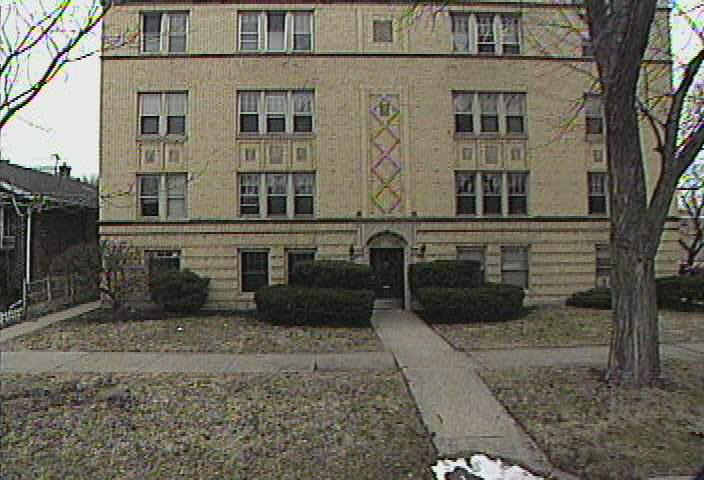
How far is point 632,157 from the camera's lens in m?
7.19

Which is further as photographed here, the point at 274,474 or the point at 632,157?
the point at 632,157

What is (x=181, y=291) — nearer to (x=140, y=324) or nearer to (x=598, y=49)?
(x=140, y=324)

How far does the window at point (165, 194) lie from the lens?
17.6 metres

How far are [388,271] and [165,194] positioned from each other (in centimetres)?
865

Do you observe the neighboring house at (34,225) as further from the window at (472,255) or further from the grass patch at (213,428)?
the window at (472,255)

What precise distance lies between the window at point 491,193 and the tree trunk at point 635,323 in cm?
1068

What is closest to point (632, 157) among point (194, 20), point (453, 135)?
point (453, 135)

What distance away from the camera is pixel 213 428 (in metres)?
5.86

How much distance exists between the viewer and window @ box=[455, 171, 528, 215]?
18.0 meters

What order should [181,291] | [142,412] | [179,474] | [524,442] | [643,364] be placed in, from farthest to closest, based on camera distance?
[181,291] < [643,364] < [142,412] < [524,442] < [179,474]

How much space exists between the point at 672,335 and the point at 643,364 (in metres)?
5.56

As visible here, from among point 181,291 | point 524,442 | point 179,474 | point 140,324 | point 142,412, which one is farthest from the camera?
point 181,291

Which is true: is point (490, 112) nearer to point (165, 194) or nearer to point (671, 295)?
point (671, 295)

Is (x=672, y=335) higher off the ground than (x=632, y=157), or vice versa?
(x=632, y=157)
